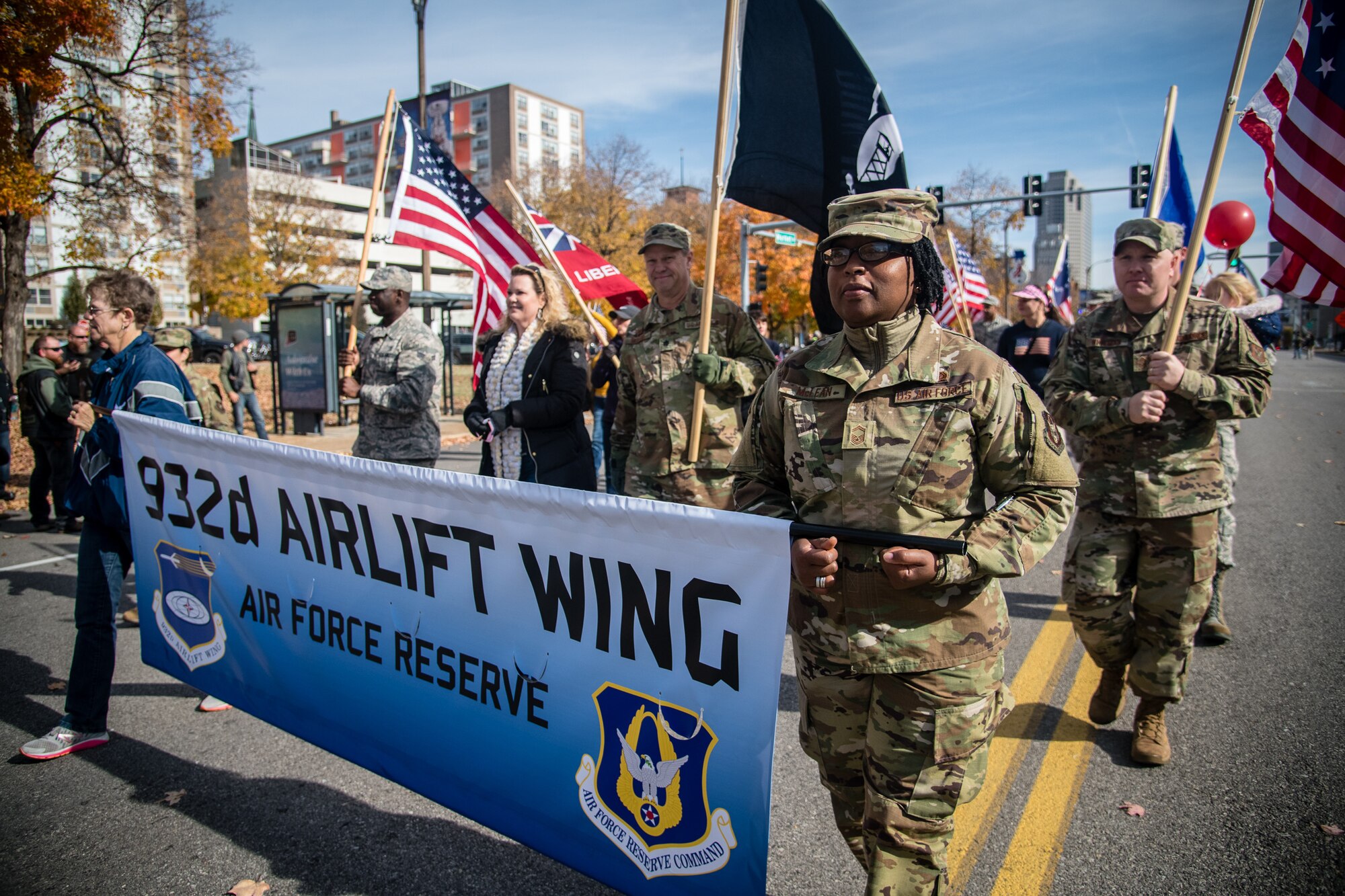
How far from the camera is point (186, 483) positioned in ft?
11.1

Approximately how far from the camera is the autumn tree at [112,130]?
12789 millimetres

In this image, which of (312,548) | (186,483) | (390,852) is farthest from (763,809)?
(186,483)

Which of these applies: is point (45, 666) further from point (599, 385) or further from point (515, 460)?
point (599, 385)

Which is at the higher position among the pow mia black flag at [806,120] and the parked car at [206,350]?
the pow mia black flag at [806,120]

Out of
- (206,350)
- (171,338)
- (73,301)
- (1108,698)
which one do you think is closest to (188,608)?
(171,338)

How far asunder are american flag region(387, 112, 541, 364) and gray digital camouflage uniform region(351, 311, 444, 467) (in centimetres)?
156

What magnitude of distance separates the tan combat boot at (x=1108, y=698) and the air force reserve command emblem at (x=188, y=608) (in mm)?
3757

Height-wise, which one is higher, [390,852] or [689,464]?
[689,464]

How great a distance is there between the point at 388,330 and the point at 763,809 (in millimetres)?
3535

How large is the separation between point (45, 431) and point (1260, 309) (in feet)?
32.6

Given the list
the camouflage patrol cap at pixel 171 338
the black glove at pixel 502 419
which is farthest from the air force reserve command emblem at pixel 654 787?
the camouflage patrol cap at pixel 171 338

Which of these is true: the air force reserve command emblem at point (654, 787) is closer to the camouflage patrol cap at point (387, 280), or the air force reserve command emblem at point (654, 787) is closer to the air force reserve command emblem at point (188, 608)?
the air force reserve command emblem at point (188, 608)

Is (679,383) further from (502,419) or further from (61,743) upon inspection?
(61,743)

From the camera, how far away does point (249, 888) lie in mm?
2705
